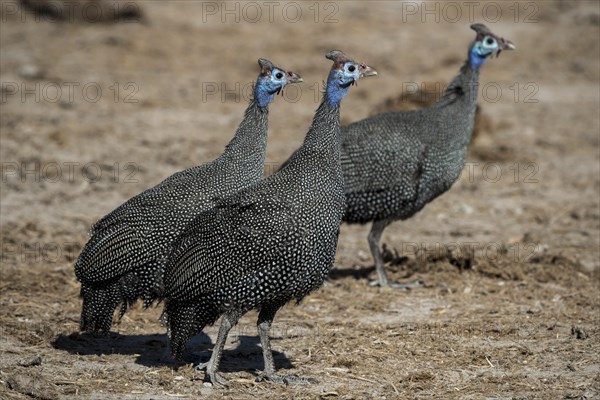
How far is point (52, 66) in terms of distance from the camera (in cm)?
1306

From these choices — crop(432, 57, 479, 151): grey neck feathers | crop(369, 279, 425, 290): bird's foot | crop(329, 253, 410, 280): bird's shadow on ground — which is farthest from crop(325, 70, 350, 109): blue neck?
crop(329, 253, 410, 280): bird's shadow on ground

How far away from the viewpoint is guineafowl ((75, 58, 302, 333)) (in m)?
5.32

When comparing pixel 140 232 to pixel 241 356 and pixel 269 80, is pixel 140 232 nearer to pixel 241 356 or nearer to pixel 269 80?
pixel 241 356

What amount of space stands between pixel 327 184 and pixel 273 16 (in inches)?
432

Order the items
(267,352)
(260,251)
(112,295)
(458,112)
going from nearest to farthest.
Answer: (260,251)
(267,352)
(112,295)
(458,112)

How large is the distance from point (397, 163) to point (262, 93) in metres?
1.65

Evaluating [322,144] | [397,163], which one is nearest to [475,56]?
[397,163]

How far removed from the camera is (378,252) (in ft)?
24.1

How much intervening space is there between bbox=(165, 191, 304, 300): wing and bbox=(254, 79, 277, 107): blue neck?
861 mm

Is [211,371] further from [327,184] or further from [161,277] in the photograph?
[327,184]

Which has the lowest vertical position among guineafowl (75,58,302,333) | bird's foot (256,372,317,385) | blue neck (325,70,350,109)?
bird's foot (256,372,317,385)

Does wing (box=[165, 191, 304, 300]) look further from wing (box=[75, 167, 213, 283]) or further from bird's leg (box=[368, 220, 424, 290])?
bird's leg (box=[368, 220, 424, 290])

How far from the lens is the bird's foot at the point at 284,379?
5.18 metres

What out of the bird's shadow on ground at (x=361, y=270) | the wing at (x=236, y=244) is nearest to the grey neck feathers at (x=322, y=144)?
the wing at (x=236, y=244)
